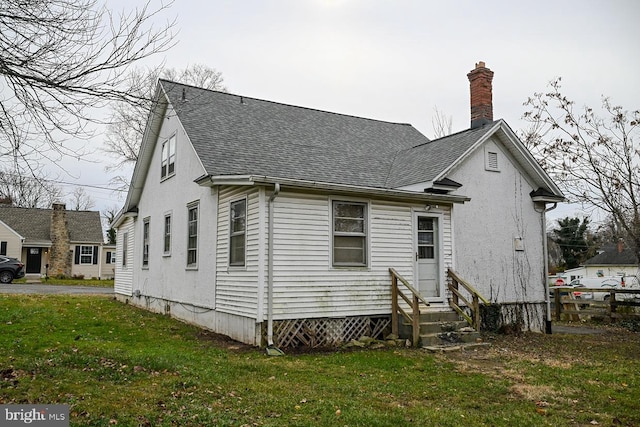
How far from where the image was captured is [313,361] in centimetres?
869

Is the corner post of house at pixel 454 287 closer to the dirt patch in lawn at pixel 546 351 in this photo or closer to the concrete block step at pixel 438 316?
the concrete block step at pixel 438 316

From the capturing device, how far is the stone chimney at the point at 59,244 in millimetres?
33938

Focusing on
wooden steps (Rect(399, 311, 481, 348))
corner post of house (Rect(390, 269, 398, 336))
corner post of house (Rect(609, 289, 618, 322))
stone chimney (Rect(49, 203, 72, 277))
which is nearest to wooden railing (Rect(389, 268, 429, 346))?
corner post of house (Rect(390, 269, 398, 336))

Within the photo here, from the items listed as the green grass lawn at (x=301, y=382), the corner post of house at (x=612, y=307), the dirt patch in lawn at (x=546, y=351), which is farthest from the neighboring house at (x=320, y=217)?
the corner post of house at (x=612, y=307)

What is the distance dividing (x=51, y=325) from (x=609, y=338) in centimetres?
1330

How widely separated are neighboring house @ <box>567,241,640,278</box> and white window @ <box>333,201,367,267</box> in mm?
39241

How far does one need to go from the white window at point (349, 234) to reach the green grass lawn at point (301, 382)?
6.52 ft

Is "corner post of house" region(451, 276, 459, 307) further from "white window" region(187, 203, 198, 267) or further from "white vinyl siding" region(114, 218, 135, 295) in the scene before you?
"white vinyl siding" region(114, 218, 135, 295)

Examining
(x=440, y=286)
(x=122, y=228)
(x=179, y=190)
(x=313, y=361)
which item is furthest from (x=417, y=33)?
(x=122, y=228)

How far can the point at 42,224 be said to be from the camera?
35281 mm

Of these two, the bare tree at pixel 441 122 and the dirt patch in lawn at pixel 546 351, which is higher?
the bare tree at pixel 441 122

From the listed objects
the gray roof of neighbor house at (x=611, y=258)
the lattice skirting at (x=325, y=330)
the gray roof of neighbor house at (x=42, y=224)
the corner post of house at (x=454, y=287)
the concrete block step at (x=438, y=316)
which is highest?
the gray roof of neighbor house at (x=42, y=224)

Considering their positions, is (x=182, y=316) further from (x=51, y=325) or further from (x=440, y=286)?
(x=440, y=286)

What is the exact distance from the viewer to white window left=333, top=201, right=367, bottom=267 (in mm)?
10711
